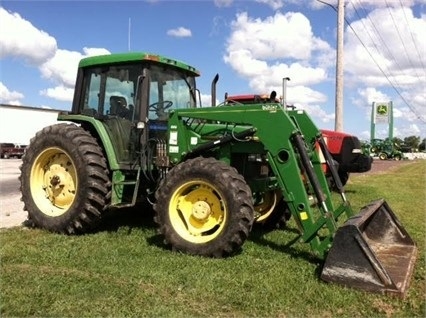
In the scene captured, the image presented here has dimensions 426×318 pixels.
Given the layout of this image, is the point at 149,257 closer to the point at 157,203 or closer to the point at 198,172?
the point at 157,203

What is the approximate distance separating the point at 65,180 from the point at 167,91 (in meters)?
1.88

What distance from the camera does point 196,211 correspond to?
5594 millimetres

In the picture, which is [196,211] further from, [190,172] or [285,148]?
[285,148]

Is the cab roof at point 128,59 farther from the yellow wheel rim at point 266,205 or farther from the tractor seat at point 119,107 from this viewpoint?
the yellow wheel rim at point 266,205

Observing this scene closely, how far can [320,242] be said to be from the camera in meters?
5.07

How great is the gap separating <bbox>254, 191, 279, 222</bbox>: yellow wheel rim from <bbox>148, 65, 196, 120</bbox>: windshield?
1.79m

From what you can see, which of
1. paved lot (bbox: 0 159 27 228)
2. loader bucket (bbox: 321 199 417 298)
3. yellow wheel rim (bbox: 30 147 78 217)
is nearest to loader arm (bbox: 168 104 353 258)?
loader bucket (bbox: 321 199 417 298)

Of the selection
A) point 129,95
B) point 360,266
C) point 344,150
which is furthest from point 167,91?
point 344,150

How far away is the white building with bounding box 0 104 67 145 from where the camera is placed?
47.3 metres

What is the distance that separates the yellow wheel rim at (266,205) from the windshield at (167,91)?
1791 mm

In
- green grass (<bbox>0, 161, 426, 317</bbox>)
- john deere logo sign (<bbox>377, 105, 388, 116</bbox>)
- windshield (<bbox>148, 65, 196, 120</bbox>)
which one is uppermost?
john deere logo sign (<bbox>377, 105, 388, 116</bbox>)

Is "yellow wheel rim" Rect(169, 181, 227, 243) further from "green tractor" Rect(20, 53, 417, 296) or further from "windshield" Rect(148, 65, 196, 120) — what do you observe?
"windshield" Rect(148, 65, 196, 120)

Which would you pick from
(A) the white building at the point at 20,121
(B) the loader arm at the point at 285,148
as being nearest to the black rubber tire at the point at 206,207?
(B) the loader arm at the point at 285,148

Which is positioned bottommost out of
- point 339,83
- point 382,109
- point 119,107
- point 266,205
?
point 266,205
